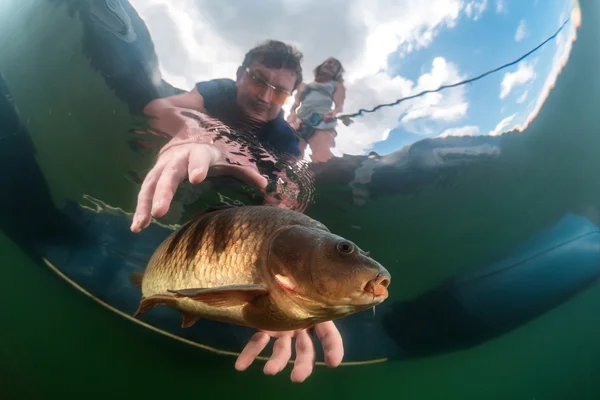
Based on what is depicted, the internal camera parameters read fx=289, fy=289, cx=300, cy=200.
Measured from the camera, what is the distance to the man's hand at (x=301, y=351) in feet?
5.03

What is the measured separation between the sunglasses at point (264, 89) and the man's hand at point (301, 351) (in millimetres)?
1623

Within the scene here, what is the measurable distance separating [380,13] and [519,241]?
12.5 feet

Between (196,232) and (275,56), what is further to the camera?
(275,56)

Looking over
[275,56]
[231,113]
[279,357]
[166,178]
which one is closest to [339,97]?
[275,56]

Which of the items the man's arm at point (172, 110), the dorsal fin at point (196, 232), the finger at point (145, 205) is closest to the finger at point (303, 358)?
the dorsal fin at point (196, 232)

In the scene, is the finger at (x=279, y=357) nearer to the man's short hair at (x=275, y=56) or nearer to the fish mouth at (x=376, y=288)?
the fish mouth at (x=376, y=288)

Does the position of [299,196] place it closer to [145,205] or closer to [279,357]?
[279,357]

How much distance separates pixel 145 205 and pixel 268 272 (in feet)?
2.05

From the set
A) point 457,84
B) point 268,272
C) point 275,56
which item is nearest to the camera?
point 268,272

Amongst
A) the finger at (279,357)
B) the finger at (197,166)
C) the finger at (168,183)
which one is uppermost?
the finger at (197,166)

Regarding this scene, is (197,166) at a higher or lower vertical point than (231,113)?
lower

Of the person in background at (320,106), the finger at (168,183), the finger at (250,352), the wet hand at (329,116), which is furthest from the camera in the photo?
the wet hand at (329,116)

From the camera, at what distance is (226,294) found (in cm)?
74

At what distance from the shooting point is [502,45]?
→ 2512 mm
